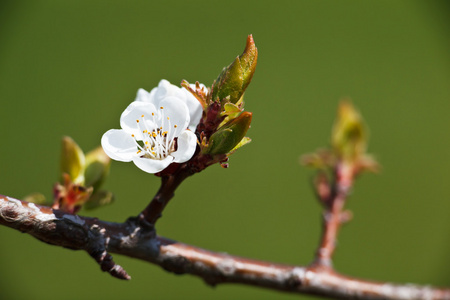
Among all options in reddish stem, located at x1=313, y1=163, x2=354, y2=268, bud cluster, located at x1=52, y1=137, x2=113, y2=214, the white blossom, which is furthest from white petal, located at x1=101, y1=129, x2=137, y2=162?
reddish stem, located at x1=313, y1=163, x2=354, y2=268

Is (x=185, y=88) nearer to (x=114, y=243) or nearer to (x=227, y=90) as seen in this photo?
(x=227, y=90)

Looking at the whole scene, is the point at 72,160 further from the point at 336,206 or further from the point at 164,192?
the point at 336,206

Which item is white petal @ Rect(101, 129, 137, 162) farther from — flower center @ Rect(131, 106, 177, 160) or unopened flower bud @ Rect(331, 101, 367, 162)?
unopened flower bud @ Rect(331, 101, 367, 162)

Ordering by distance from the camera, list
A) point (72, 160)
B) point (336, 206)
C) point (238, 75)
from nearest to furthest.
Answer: point (238, 75), point (72, 160), point (336, 206)

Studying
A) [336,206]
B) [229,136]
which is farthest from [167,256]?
[336,206]

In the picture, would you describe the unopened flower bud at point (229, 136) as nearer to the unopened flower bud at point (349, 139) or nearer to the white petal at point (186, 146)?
the white petal at point (186, 146)
